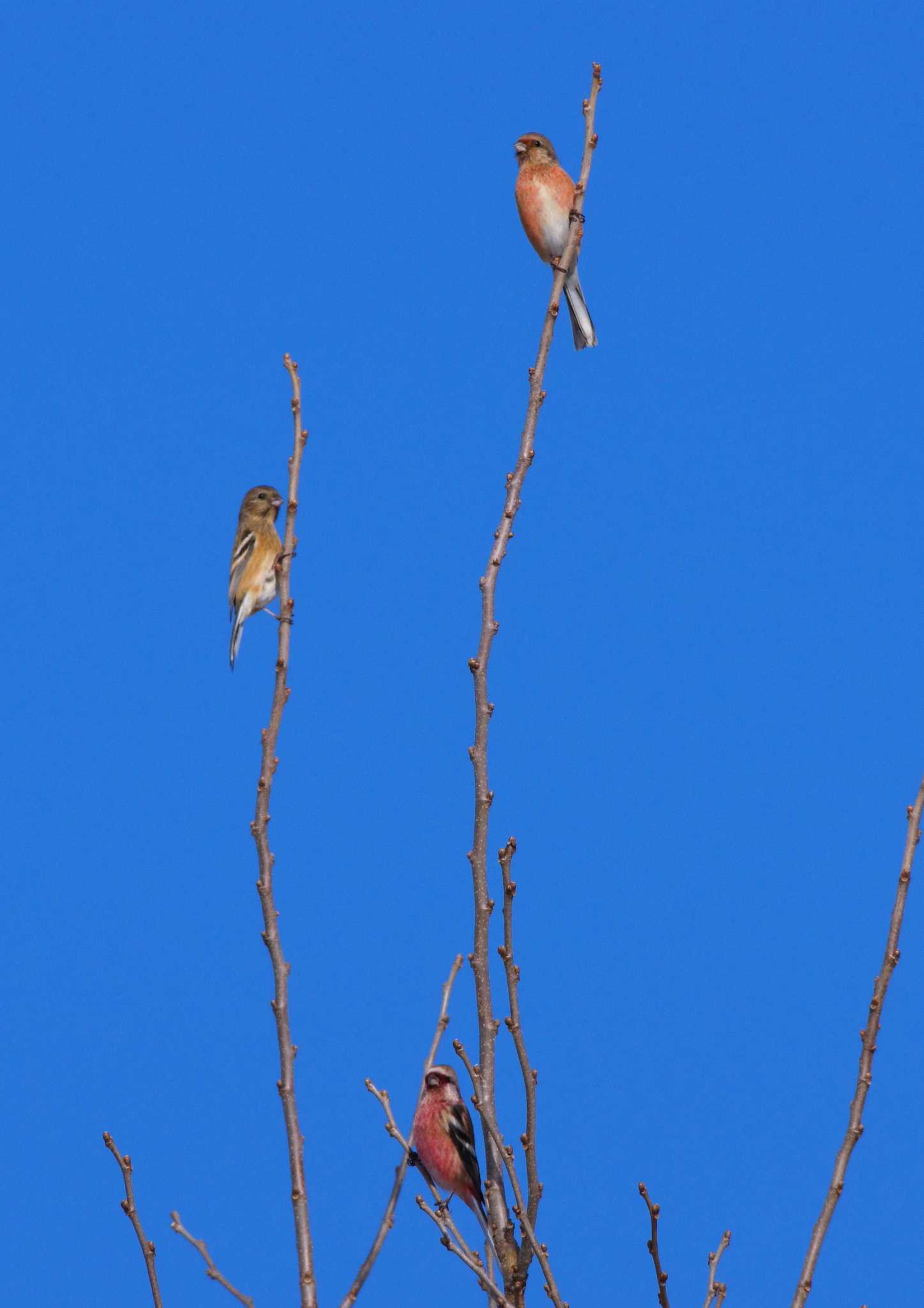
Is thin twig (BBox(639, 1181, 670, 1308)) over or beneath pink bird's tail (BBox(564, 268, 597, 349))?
beneath

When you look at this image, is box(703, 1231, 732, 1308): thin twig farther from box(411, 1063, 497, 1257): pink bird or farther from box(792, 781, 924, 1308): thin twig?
box(411, 1063, 497, 1257): pink bird

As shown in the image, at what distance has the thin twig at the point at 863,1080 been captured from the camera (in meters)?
3.37

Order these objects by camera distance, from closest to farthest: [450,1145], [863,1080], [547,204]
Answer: [863,1080], [450,1145], [547,204]

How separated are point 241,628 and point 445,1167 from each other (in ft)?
9.12

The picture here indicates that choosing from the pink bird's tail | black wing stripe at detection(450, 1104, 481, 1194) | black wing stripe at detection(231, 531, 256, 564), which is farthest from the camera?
the pink bird's tail

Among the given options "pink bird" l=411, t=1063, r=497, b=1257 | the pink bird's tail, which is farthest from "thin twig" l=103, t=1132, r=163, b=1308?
the pink bird's tail

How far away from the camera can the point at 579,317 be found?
927 centimetres

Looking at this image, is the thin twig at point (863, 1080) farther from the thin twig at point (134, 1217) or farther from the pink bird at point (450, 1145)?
the pink bird at point (450, 1145)

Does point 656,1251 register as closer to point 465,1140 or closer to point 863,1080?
point 863,1080

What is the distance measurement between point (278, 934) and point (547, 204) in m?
7.03

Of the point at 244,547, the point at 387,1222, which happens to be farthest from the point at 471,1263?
the point at 244,547

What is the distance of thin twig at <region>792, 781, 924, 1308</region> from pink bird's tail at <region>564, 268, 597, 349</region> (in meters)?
6.25

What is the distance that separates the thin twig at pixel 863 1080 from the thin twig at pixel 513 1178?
532mm

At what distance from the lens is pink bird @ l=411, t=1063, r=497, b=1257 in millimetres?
6629
